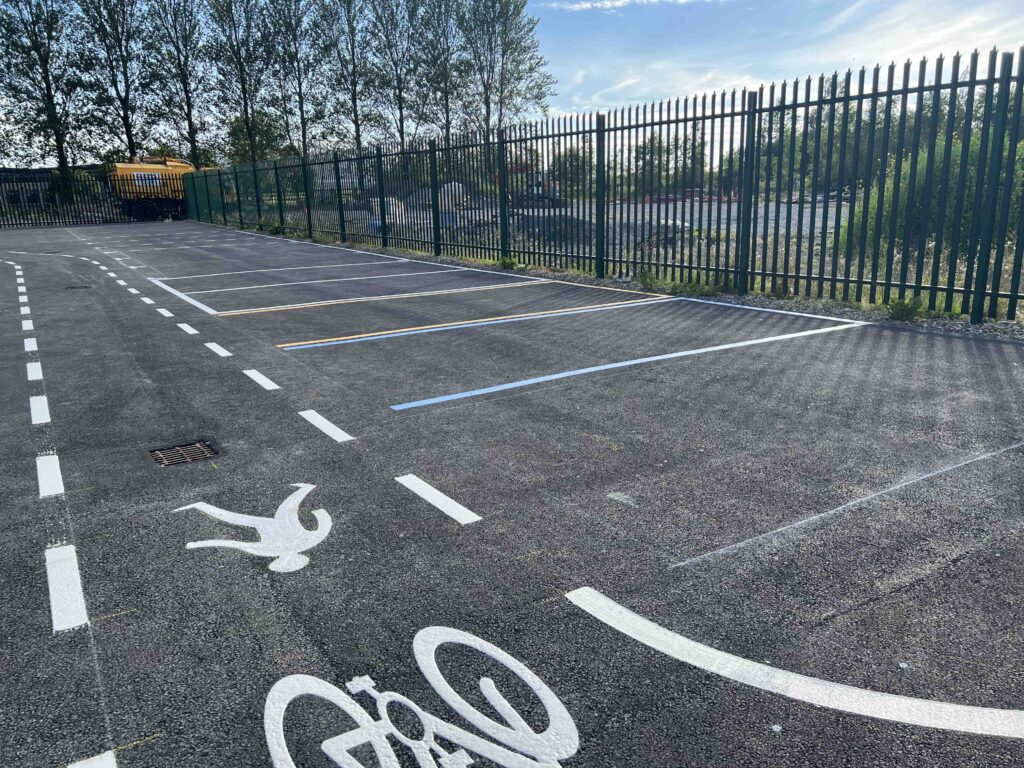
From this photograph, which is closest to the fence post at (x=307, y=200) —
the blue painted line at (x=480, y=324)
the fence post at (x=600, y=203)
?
the fence post at (x=600, y=203)

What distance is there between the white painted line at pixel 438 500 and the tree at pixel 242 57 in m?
47.6

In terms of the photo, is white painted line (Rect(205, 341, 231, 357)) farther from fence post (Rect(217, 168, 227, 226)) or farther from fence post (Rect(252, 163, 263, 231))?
fence post (Rect(217, 168, 227, 226))

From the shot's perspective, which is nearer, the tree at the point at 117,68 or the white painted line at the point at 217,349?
the white painted line at the point at 217,349

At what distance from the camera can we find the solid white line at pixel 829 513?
11.2 feet

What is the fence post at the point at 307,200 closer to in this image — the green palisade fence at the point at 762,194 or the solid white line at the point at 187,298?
the green palisade fence at the point at 762,194

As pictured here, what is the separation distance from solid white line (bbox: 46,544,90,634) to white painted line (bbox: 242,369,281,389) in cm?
306

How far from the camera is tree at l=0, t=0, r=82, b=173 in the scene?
43656 millimetres

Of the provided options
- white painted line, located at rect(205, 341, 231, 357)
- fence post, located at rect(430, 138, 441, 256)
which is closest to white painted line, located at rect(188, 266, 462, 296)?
fence post, located at rect(430, 138, 441, 256)

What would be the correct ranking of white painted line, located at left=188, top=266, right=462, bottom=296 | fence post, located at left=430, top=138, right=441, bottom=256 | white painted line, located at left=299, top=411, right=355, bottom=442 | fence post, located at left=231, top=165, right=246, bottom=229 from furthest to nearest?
1. fence post, located at left=231, top=165, right=246, bottom=229
2. fence post, located at left=430, top=138, right=441, bottom=256
3. white painted line, located at left=188, top=266, right=462, bottom=296
4. white painted line, located at left=299, top=411, right=355, bottom=442

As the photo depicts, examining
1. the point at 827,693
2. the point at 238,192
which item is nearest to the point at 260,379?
the point at 827,693

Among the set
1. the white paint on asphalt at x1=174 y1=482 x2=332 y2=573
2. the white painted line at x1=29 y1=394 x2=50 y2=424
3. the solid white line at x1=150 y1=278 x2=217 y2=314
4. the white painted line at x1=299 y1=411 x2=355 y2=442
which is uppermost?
the solid white line at x1=150 y1=278 x2=217 y2=314

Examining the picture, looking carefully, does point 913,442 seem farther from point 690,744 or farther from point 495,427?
point 690,744

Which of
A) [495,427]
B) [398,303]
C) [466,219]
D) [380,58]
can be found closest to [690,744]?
[495,427]

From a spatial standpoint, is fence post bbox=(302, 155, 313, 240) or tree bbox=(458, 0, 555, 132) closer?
fence post bbox=(302, 155, 313, 240)
